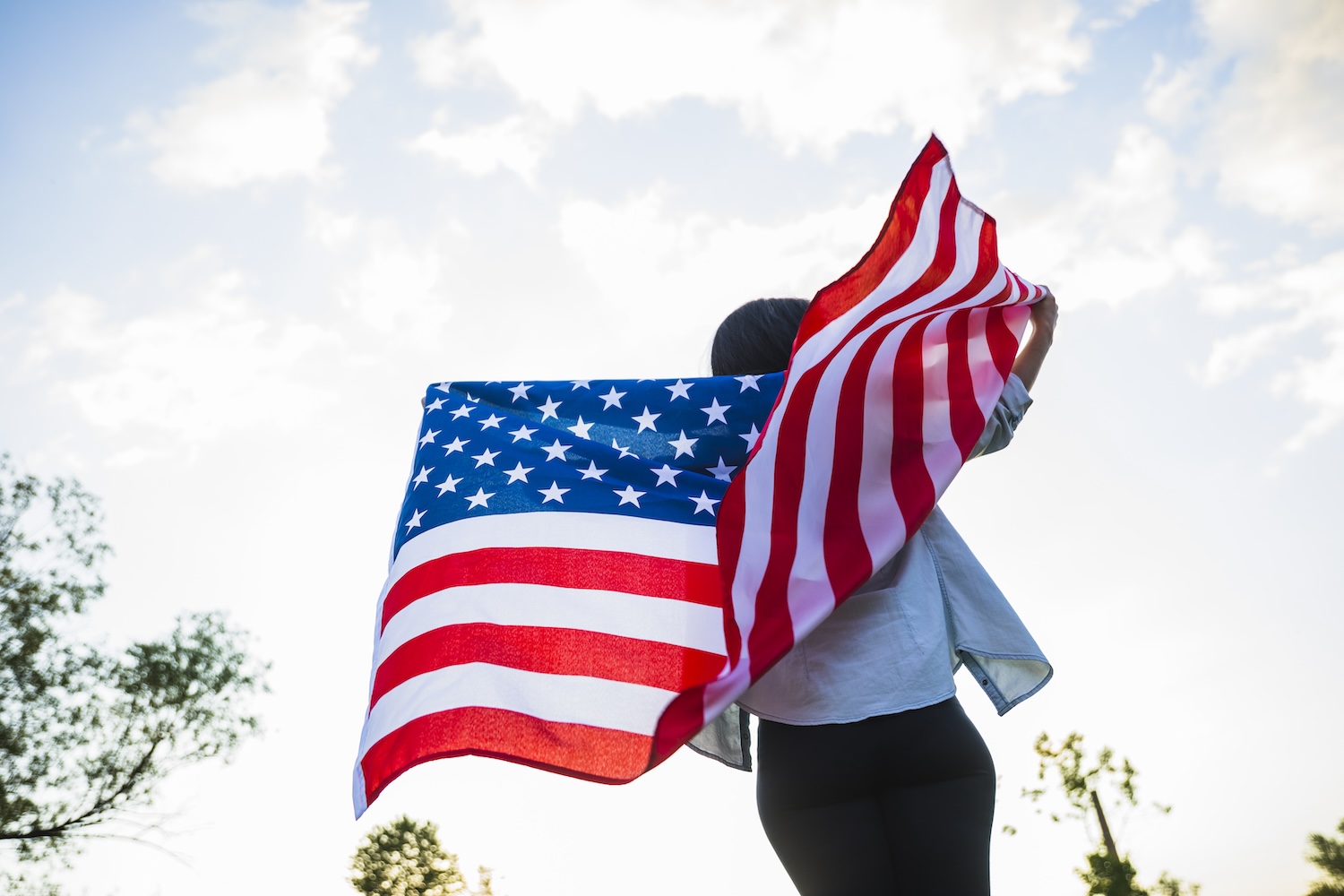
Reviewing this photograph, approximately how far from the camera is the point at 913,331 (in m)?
2.98

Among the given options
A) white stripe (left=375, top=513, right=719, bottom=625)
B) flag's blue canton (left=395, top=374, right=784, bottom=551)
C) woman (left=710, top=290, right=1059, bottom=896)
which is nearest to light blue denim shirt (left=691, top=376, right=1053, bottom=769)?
woman (left=710, top=290, right=1059, bottom=896)

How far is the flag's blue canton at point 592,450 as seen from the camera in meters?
3.18

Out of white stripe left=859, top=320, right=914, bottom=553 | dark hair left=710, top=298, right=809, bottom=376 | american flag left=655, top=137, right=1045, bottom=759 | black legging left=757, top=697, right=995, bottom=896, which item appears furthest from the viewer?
dark hair left=710, top=298, right=809, bottom=376

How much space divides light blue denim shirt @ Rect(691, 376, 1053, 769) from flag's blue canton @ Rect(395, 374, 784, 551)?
0.81 m

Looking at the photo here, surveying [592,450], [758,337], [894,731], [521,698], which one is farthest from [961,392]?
[521,698]

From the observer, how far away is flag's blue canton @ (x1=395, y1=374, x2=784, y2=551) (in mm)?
3184

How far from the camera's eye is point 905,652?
2.18 meters

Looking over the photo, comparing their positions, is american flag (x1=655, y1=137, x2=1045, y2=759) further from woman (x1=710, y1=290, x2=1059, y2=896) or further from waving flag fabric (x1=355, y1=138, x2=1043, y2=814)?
woman (x1=710, y1=290, x2=1059, y2=896)

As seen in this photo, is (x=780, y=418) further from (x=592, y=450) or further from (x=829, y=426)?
(x=592, y=450)

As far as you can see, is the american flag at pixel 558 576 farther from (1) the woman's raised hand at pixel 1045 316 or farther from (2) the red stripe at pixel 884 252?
(1) the woman's raised hand at pixel 1045 316

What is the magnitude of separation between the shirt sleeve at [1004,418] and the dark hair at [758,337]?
0.72 meters

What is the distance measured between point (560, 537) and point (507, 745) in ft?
2.50

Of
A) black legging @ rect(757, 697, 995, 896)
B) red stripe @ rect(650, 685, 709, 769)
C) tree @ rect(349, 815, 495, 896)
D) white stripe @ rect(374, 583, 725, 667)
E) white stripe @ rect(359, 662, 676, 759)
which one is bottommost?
black legging @ rect(757, 697, 995, 896)

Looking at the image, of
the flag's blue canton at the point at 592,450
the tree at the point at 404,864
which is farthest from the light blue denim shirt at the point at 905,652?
the tree at the point at 404,864
